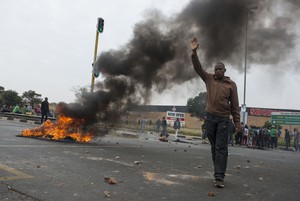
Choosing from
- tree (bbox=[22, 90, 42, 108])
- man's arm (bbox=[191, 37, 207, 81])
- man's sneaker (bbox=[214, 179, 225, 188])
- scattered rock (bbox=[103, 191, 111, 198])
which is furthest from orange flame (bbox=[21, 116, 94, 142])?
tree (bbox=[22, 90, 42, 108])

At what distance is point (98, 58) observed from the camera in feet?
41.0

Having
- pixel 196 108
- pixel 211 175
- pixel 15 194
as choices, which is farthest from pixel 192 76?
pixel 196 108

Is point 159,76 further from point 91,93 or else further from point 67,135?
point 67,135

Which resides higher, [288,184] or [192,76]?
[192,76]

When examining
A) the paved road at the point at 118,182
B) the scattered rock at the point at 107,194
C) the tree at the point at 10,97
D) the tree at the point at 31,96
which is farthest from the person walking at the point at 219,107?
the tree at the point at 31,96

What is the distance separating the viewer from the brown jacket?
16.7 feet

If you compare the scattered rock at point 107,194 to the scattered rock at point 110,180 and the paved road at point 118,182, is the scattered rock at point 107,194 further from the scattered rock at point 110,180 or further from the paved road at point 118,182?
the scattered rock at point 110,180

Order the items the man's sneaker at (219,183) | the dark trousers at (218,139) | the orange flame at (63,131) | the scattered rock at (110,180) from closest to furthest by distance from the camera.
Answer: the scattered rock at (110,180)
the man's sneaker at (219,183)
the dark trousers at (218,139)
the orange flame at (63,131)

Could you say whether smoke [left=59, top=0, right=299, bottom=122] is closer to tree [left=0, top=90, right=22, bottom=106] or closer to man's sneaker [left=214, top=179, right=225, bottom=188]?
man's sneaker [left=214, top=179, right=225, bottom=188]

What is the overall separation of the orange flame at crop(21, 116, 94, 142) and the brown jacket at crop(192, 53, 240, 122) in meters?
6.05

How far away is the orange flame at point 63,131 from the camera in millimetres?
9984

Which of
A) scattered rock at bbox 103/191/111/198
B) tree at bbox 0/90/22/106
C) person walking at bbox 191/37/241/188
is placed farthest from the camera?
tree at bbox 0/90/22/106

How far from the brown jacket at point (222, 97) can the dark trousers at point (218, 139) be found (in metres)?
0.11

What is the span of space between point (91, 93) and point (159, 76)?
261cm
